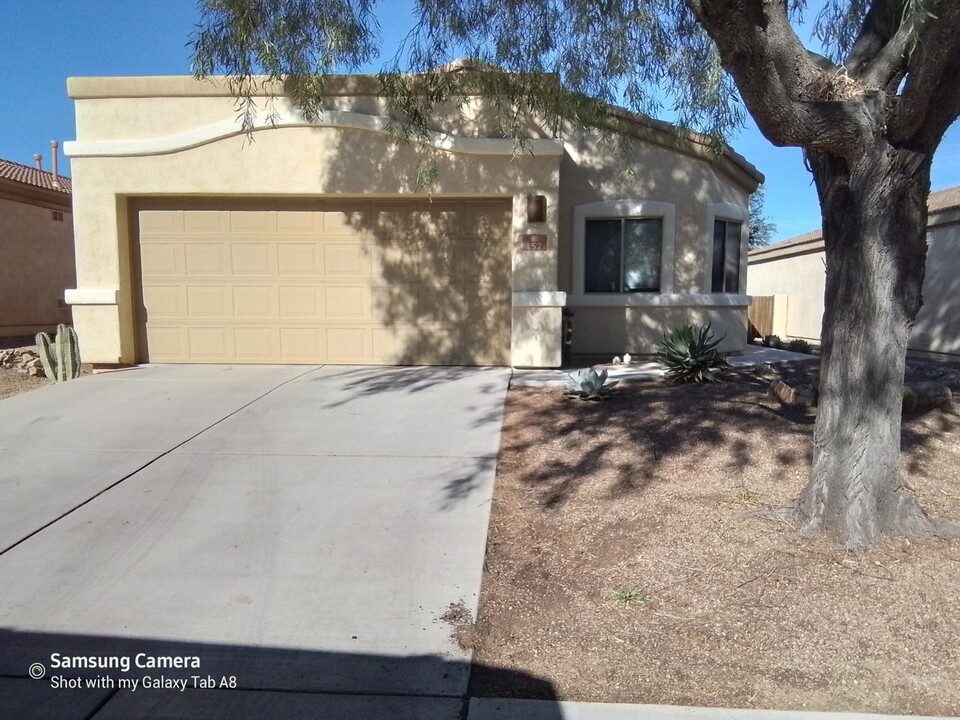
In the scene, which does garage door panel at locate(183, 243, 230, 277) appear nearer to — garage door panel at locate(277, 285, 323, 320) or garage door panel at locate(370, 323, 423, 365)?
garage door panel at locate(277, 285, 323, 320)

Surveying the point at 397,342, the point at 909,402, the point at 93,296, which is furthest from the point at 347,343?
the point at 909,402

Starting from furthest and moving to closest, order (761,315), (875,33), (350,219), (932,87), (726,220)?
1. (761,315)
2. (726,220)
3. (350,219)
4. (875,33)
5. (932,87)

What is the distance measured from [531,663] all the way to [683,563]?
4.42ft

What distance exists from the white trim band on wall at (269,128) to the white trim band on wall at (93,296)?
6.37ft

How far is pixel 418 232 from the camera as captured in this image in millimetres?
10211

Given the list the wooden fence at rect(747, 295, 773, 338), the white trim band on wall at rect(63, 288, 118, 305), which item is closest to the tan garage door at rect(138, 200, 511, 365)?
the white trim band on wall at rect(63, 288, 118, 305)

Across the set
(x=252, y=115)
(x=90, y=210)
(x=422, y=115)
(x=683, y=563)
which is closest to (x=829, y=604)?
(x=683, y=563)

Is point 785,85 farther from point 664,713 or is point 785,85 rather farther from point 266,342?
point 266,342

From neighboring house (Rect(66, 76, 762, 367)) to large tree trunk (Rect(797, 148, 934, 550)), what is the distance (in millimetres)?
5538

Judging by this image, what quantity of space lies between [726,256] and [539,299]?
4012 mm

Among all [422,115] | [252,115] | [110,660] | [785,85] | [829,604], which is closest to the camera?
[110,660]

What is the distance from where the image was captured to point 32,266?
16.7 m

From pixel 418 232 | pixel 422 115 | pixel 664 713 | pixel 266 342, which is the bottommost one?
Answer: pixel 664 713

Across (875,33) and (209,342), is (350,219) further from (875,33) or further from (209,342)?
(875,33)
